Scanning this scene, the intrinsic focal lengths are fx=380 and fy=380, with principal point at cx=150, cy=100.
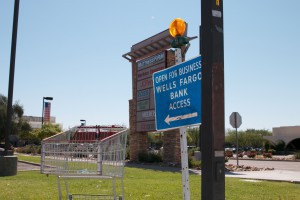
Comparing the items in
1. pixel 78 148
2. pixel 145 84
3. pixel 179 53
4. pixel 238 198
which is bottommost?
pixel 238 198

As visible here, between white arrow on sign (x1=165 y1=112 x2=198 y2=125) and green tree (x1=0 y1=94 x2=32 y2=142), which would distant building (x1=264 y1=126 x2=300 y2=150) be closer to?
green tree (x1=0 y1=94 x2=32 y2=142)

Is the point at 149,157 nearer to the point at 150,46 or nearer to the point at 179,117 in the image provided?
the point at 150,46

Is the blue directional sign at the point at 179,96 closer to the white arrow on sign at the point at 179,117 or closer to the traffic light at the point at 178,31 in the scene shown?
the white arrow on sign at the point at 179,117

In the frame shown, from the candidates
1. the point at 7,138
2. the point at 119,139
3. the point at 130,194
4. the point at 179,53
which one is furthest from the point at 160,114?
the point at 7,138

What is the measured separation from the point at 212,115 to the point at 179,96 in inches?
17.8

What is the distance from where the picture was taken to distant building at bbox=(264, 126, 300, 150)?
183 ft

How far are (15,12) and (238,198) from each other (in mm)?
10707

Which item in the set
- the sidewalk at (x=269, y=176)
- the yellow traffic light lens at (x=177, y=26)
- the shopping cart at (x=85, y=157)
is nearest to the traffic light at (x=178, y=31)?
the yellow traffic light lens at (x=177, y=26)

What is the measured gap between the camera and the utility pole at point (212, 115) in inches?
157

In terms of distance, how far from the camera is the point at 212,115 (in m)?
4.00

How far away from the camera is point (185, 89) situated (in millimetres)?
4180

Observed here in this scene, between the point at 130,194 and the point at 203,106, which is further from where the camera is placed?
the point at 130,194

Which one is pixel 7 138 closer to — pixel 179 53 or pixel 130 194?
pixel 130 194

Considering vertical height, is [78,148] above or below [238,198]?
above
